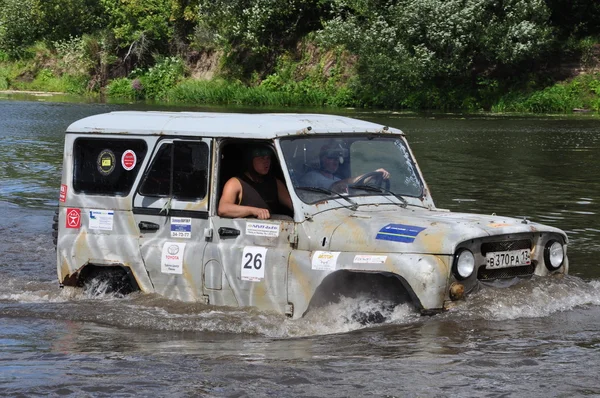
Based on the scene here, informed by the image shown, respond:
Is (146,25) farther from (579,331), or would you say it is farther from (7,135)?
(579,331)

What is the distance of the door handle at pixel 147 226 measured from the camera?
9609 millimetres

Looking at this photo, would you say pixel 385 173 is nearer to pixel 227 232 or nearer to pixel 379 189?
pixel 379 189

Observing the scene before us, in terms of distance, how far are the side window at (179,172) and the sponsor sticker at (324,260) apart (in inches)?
51.4

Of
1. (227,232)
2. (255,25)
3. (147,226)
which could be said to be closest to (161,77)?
(255,25)

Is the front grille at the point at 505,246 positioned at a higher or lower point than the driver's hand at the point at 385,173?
lower

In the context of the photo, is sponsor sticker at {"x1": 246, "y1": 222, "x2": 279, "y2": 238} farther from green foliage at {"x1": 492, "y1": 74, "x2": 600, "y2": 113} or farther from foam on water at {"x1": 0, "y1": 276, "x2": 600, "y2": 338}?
green foliage at {"x1": 492, "y1": 74, "x2": 600, "y2": 113}

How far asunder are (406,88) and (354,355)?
3794cm

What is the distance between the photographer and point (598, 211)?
17312 millimetres

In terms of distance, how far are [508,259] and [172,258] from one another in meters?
2.87

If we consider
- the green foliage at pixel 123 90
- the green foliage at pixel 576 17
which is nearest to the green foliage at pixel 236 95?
the green foliage at pixel 123 90

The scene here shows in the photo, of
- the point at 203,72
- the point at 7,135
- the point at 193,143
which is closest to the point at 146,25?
the point at 203,72

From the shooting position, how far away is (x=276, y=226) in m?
8.97

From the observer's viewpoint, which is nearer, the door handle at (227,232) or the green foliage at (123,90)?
the door handle at (227,232)

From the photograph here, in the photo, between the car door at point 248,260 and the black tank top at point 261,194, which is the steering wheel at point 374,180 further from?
the car door at point 248,260
